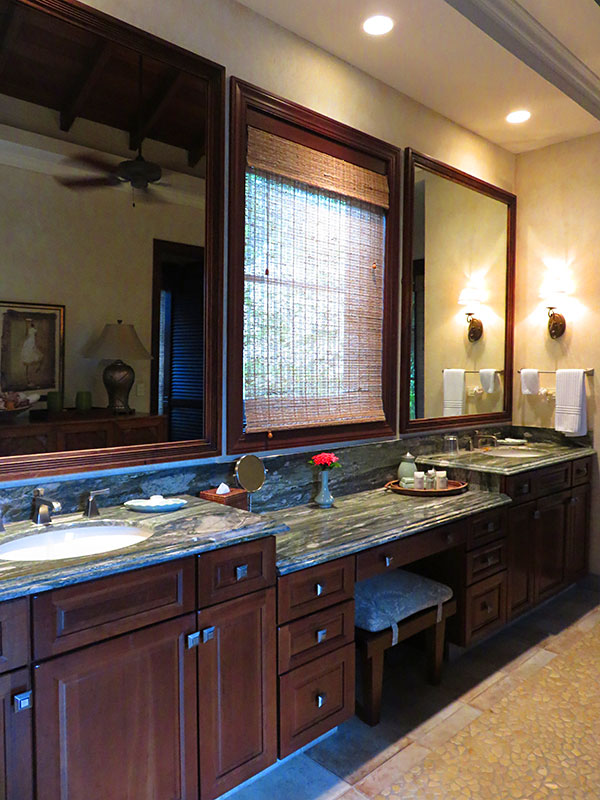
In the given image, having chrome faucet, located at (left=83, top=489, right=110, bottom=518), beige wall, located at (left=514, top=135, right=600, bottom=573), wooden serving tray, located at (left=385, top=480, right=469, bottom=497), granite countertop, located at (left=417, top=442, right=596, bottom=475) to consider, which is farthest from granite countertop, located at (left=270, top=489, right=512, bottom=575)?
beige wall, located at (left=514, top=135, right=600, bottom=573)

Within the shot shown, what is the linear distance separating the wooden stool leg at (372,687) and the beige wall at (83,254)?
1293 millimetres

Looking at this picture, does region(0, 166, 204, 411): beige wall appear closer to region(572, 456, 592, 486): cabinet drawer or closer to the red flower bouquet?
the red flower bouquet

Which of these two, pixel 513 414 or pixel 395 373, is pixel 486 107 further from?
pixel 513 414

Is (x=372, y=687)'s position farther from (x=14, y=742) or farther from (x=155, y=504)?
(x=14, y=742)

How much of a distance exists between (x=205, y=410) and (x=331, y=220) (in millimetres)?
1120

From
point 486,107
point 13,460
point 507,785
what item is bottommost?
point 507,785

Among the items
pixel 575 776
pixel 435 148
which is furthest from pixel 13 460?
pixel 435 148

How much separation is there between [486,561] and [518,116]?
2541 millimetres

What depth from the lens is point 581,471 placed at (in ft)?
11.9

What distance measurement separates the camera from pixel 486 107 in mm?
3285

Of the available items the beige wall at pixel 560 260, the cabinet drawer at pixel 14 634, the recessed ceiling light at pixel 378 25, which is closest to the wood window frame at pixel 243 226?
the recessed ceiling light at pixel 378 25

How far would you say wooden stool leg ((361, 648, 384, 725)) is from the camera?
224 centimetres

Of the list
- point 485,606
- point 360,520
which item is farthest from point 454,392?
point 360,520

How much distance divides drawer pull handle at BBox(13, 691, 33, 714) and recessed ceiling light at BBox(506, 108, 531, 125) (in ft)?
11.8
